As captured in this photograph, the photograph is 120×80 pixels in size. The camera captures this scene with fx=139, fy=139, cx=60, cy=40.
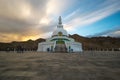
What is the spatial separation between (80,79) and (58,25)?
74169 mm

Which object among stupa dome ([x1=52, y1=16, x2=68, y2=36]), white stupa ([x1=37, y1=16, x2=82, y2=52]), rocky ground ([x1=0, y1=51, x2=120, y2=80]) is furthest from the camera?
stupa dome ([x1=52, y1=16, x2=68, y2=36])

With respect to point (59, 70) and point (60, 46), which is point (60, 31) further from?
point (59, 70)

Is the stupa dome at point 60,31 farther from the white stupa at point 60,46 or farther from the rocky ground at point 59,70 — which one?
the rocky ground at point 59,70

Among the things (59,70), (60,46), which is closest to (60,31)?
(60,46)

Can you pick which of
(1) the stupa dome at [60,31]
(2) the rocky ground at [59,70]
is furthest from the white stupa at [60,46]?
(2) the rocky ground at [59,70]

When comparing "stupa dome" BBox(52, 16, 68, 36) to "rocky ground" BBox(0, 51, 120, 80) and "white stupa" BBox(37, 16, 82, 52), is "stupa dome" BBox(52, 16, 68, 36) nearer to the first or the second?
"white stupa" BBox(37, 16, 82, 52)

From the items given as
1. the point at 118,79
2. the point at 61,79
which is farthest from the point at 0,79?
the point at 118,79

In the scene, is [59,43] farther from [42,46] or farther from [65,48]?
[42,46]

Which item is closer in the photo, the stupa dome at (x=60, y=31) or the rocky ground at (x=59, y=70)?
the rocky ground at (x=59, y=70)

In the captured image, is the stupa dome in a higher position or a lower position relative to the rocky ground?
higher

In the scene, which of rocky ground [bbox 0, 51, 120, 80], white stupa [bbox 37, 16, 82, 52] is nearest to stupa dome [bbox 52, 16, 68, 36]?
white stupa [bbox 37, 16, 82, 52]

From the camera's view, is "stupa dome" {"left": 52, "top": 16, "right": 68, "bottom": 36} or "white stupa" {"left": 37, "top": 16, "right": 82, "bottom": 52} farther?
"stupa dome" {"left": 52, "top": 16, "right": 68, "bottom": 36}

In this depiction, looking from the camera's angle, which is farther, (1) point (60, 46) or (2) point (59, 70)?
(1) point (60, 46)

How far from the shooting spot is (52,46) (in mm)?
56156
